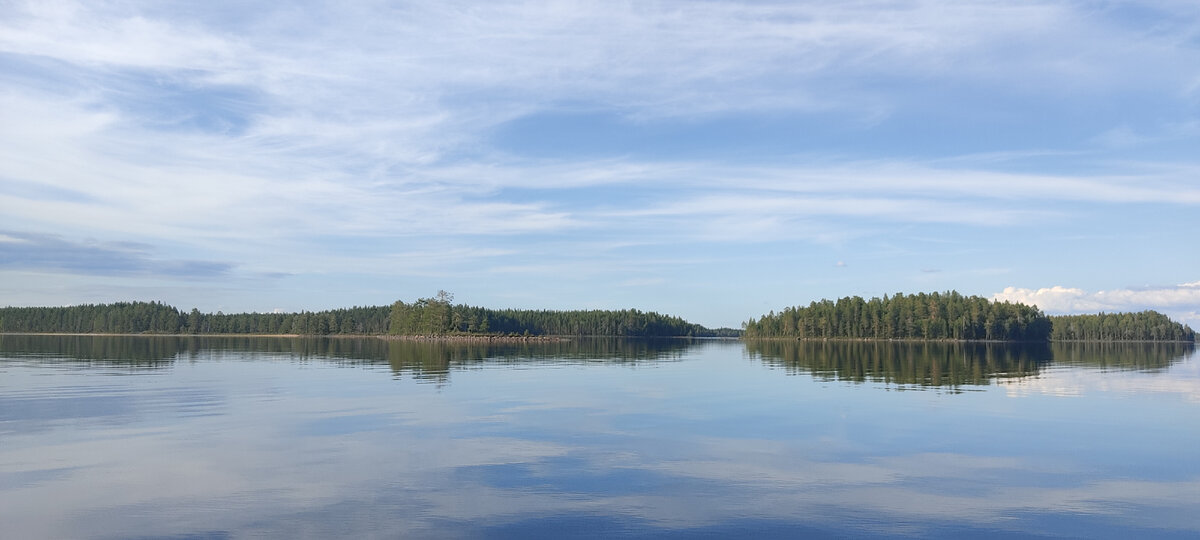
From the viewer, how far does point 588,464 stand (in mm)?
24938

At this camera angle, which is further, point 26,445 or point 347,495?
point 26,445

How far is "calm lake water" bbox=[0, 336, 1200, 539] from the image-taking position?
18203 millimetres

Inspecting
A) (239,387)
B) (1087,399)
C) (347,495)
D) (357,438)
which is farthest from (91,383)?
(1087,399)

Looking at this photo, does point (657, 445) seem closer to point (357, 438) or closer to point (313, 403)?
point (357, 438)

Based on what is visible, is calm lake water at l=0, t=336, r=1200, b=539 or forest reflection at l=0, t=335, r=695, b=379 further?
forest reflection at l=0, t=335, r=695, b=379

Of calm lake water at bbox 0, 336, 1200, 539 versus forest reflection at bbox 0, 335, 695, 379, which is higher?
calm lake water at bbox 0, 336, 1200, 539

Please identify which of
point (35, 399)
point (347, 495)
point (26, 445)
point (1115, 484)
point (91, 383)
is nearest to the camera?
point (347, 495)

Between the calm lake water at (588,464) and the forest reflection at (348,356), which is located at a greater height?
the calm lake water at (588,464)

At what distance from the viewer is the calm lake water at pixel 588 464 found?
18203 millimetres

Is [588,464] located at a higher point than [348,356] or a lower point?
higher

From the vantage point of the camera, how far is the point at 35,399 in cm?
4156

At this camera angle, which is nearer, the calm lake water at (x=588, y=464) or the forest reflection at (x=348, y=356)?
the calm lake water at (x=588, y=464)

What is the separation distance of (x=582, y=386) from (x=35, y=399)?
1288 inches

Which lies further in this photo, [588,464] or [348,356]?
[348,356]
